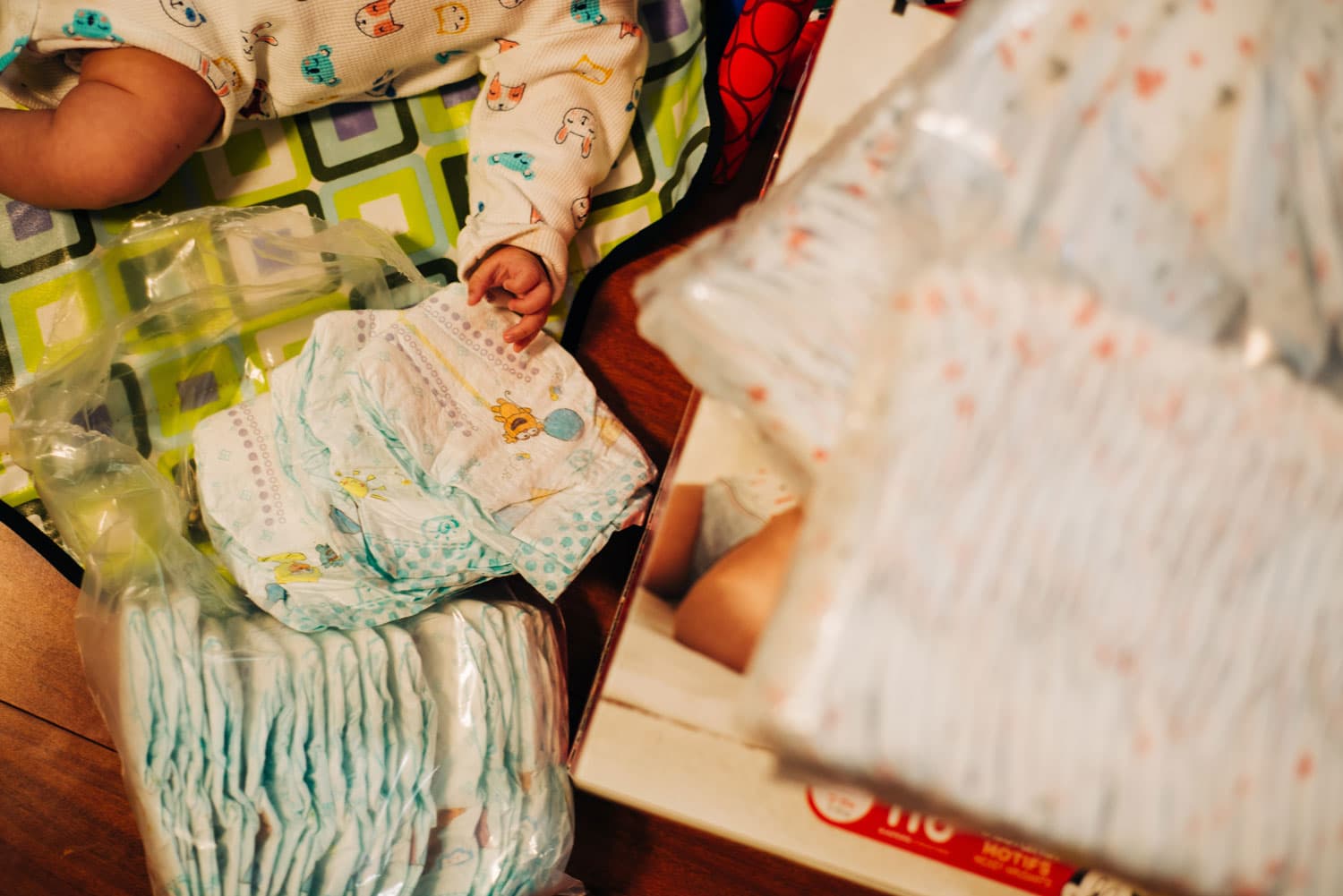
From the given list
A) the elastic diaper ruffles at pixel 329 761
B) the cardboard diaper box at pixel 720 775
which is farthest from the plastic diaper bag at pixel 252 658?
the cardboard diaper box at pixel 720 775

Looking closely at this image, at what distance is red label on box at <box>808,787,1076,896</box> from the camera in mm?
490

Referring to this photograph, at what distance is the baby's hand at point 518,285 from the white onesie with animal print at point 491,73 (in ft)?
0.03

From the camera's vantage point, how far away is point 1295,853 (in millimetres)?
299

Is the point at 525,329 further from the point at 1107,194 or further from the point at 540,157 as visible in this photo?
the point at 1107,194

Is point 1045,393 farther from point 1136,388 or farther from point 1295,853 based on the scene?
point 1295,853

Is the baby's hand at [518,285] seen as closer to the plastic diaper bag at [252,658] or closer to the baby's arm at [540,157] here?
the baby's arm at [540,157]

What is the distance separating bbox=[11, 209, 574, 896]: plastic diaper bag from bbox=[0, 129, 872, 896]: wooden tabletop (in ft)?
0.36

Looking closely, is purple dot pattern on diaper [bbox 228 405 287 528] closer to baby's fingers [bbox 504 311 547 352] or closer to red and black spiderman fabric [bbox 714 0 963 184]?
baby's fingers [bbox 504 311 547 352]

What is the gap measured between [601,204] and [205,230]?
1.19 feet

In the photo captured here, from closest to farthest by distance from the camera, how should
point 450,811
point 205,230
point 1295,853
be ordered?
1. point 1295,853
2. point 450,811
3. point 205,230

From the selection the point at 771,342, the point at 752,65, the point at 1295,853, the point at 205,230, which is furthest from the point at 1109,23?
the point at 205,230

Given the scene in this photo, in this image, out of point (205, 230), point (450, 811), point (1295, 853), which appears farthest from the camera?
point (205, 230)

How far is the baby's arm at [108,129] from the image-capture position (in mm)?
665

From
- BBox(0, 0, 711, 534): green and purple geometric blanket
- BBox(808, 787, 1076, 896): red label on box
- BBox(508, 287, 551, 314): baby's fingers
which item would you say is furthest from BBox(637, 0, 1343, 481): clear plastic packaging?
BBox(0, 0, 711, 534): green and purple geometric blanket
